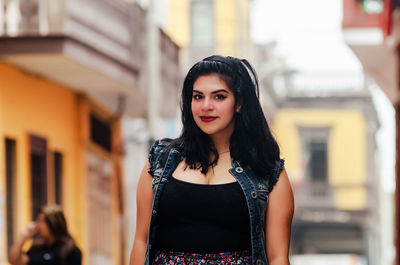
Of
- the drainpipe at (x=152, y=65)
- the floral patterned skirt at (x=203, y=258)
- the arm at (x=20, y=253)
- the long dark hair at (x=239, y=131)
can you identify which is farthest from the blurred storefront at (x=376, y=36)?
the floral patterned skirt at (x=203, y=258)

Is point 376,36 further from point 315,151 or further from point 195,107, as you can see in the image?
point 315,151

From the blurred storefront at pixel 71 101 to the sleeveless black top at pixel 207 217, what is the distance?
9.98 meters

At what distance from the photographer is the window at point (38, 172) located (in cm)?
1667

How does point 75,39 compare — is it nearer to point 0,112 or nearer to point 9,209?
point 0,112

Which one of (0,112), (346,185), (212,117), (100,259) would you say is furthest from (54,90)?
(346,185)

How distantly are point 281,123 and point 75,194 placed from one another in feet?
95.3

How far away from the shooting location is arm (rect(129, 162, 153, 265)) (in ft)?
16.1

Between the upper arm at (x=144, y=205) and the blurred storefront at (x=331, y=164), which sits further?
the blurred storefront at (x=331, y=164)

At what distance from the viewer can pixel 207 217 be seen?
477 centimetres

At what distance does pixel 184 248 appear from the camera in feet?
15.6

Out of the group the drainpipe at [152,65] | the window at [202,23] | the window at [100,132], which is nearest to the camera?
the drainpipe at [152,65]

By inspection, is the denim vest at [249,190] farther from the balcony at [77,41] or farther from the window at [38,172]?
the window at [38,172]

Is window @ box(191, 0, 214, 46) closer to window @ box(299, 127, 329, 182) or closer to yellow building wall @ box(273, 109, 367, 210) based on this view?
yellow building wall @ box(273, 109, 367, 210)

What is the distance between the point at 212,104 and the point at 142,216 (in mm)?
531
